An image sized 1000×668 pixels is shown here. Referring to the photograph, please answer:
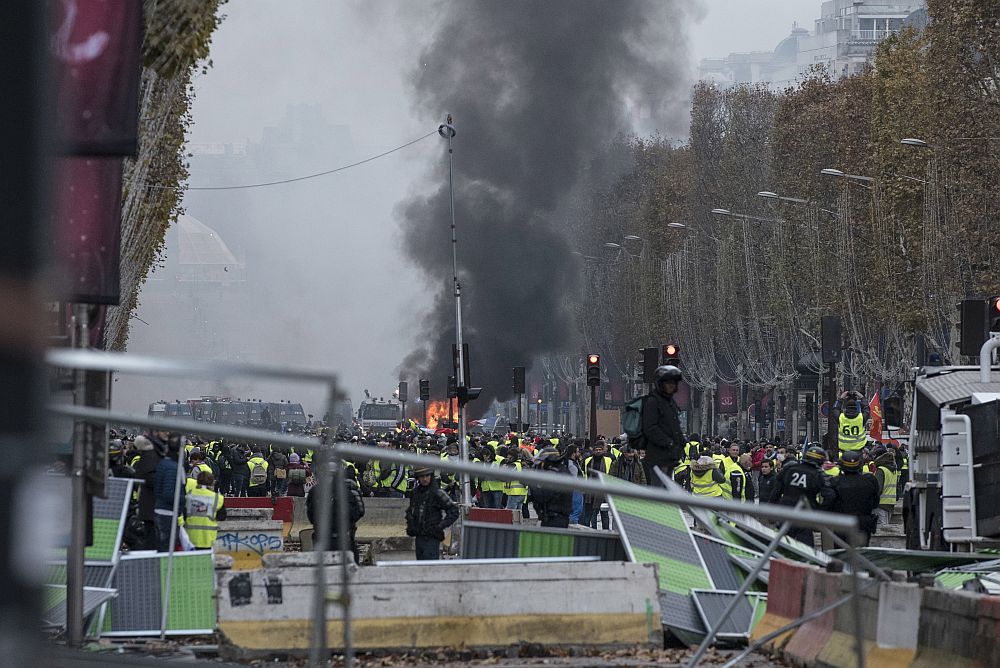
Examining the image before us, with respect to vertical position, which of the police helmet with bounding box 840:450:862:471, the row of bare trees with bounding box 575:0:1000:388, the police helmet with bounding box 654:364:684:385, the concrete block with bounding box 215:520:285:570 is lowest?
the concrete block with bounding box 215:520:285:570

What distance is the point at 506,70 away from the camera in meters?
89.8

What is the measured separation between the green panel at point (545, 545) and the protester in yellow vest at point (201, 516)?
3425mm

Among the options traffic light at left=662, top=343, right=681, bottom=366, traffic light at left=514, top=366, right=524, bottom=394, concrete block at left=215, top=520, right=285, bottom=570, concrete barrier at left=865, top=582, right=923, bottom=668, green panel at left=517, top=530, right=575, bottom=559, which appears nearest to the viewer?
concrete barrier at left=865, top=582, right=923, bottom=668

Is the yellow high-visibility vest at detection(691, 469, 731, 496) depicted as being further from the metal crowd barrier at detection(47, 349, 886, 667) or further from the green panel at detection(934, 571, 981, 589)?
the metal crowd barrier at detection(47, 349, 886, 667)

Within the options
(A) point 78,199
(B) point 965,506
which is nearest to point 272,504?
(B) point 965,506

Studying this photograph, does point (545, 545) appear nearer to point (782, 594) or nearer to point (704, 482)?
point (782, 594)

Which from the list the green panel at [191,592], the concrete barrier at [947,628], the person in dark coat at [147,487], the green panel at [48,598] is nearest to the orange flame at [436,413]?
the person in dark coat at [147,487]

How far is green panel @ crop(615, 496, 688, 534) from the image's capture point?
967cm

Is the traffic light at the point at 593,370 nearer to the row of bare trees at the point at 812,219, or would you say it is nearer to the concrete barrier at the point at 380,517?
the row of bare trees at the point at 812,219

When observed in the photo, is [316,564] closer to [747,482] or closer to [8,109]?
[8,109]

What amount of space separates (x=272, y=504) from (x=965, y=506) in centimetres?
1308

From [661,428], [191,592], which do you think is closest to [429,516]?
[661,428]

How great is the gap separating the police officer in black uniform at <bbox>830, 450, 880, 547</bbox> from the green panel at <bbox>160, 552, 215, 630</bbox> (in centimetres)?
834

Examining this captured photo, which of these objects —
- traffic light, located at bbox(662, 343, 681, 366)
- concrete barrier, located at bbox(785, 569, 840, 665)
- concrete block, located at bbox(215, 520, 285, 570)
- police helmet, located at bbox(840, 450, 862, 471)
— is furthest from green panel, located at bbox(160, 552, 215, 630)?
traffic light, located at bbox(662, 343, 681, 366)
